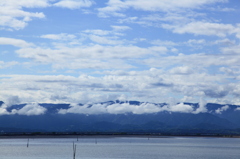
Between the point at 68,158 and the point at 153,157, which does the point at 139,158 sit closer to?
the point at 153,157

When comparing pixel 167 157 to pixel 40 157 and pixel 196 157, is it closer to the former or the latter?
pixel 196 157

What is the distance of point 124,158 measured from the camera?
397 ft

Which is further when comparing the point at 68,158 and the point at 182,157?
the point at 182,157

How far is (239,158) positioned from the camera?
12388cm

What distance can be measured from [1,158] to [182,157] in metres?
54.2

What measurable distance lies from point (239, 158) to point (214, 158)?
290 inches

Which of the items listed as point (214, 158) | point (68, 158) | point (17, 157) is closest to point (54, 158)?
point (68, 158)

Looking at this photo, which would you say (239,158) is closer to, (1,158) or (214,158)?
(214,158)

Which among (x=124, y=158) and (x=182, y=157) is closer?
(x=124, y=158)

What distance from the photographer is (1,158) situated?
11475cm

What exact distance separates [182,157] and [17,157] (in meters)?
50.0

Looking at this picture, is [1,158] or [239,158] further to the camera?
[239,158]

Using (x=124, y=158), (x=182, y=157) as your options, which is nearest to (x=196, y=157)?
(x=182, y=157)

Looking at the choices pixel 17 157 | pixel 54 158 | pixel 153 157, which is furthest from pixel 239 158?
pixel 17 157
